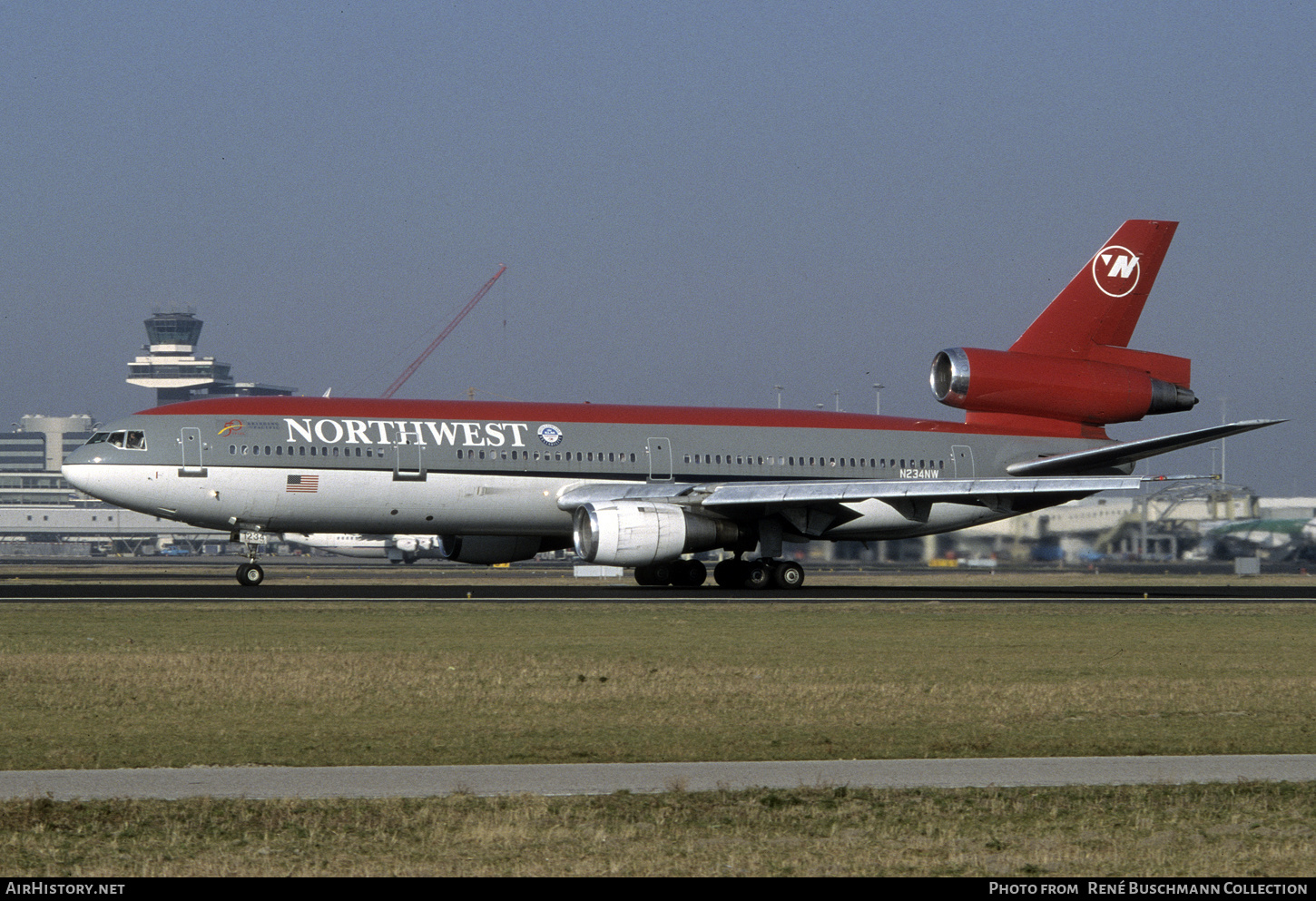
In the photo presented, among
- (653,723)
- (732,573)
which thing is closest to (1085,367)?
(732,573)

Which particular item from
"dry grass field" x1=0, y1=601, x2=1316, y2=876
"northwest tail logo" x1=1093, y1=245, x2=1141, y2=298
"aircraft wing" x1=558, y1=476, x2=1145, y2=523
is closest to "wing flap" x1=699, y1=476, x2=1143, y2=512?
"aircraft wing" x1=558, y1=476, x2=1145, y2=523

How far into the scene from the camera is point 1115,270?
46.0 metres

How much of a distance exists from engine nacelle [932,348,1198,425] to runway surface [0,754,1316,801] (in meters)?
32.1

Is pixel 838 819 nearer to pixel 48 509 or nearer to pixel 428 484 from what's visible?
pixel 428 484

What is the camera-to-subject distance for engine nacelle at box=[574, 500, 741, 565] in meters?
37.6

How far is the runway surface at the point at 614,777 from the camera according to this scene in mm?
11336

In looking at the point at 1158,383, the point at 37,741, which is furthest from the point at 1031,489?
the point at 37,741

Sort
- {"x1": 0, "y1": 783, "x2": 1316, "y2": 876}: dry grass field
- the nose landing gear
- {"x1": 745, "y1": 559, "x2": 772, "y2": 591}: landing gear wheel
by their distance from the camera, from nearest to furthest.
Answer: {"x1": 0, "y1": 783, "x2": 1316, "y2": 876}: dry grass field, the nose landing gear, {"x1": 745, "y1": 559, "x2": 772, "y2": 591}: landing gear wheel

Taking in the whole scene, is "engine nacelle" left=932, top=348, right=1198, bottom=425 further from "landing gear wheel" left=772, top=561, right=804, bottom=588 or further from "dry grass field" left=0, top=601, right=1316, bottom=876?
"dry grass field" left=0, top=601, right=1316, bottom=876

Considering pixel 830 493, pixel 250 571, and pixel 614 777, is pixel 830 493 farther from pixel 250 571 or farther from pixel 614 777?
pixel 614 777

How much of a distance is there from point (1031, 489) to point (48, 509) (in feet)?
429

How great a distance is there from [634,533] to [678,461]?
522 centimetres

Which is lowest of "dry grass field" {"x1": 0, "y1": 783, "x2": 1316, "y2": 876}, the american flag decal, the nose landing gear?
"dry grass field" {"x1": 0, "y1": 783, "x2": 1316, "y2": 876}
